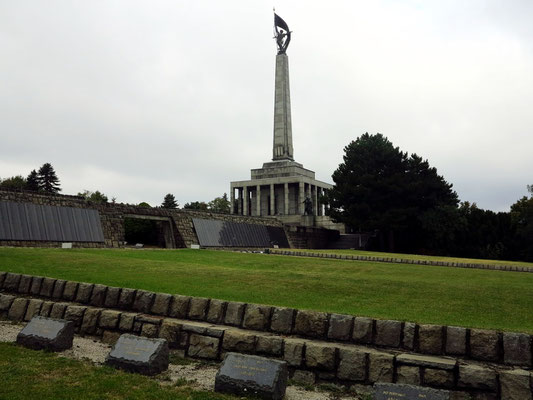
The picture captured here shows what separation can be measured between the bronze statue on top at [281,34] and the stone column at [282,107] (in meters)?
1.35

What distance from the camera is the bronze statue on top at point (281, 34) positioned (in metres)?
61.2

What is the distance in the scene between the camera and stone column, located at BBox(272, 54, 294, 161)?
59781mm

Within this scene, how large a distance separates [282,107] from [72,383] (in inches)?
2198

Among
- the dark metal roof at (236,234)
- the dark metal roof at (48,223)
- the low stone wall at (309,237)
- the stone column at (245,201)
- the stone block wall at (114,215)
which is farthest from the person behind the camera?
the stone column at (245,201)

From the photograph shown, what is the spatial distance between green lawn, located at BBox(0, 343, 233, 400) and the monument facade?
161ft

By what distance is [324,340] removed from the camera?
7176 mm

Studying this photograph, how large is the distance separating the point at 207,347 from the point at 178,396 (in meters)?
1.87

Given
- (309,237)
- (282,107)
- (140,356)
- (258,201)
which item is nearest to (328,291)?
(140,356)

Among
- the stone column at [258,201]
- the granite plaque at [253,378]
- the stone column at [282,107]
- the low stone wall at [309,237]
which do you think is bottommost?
the granite plaque at [253,378]

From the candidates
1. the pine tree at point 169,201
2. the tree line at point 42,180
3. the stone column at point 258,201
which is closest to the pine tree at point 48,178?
the tree line at point 42,180

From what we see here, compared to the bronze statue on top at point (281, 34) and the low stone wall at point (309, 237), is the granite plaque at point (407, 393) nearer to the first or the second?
the low stone wall at point (309, 237)

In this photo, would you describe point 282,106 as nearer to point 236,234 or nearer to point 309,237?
point 309,237

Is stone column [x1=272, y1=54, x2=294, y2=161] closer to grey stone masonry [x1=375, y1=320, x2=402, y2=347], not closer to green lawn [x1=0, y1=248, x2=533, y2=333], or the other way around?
green lawn [x1=0, y1=248, x2=533, y2=333]

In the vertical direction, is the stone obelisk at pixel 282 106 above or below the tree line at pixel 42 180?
above
